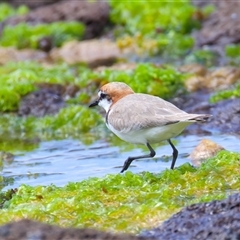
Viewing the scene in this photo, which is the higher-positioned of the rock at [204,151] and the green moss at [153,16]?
the green moss at [153,16]

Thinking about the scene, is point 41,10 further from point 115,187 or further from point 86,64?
point 115,187

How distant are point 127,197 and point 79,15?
13189 mm

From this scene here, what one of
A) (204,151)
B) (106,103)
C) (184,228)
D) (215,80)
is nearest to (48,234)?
(184,228)

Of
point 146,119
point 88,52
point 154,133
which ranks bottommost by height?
point 154,133

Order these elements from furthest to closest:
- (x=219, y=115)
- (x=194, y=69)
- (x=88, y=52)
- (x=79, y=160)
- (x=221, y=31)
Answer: (x=88, y=52)
(x=221, y=31)
(x=194, y=69)
(x=219, y=115)
(x=79, y=160)

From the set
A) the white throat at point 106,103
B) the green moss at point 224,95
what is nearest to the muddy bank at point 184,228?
the white throat at point 106,103

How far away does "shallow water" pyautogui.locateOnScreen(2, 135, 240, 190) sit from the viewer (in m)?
9.76

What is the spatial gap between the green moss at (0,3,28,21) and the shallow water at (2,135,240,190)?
10232mm

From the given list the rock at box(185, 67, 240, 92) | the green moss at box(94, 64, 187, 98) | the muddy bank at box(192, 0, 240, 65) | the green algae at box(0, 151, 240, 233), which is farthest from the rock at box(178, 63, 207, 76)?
the green algae at box(0, 151, 240, 233)

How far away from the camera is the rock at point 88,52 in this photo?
60.6ft

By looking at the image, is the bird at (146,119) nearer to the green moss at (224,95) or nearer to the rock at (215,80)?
the green moss at (224,95)

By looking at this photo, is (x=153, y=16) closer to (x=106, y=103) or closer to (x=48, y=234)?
(x=106, y=103)

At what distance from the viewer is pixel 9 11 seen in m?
22.7

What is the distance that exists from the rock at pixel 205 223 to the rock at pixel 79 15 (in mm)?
14119
